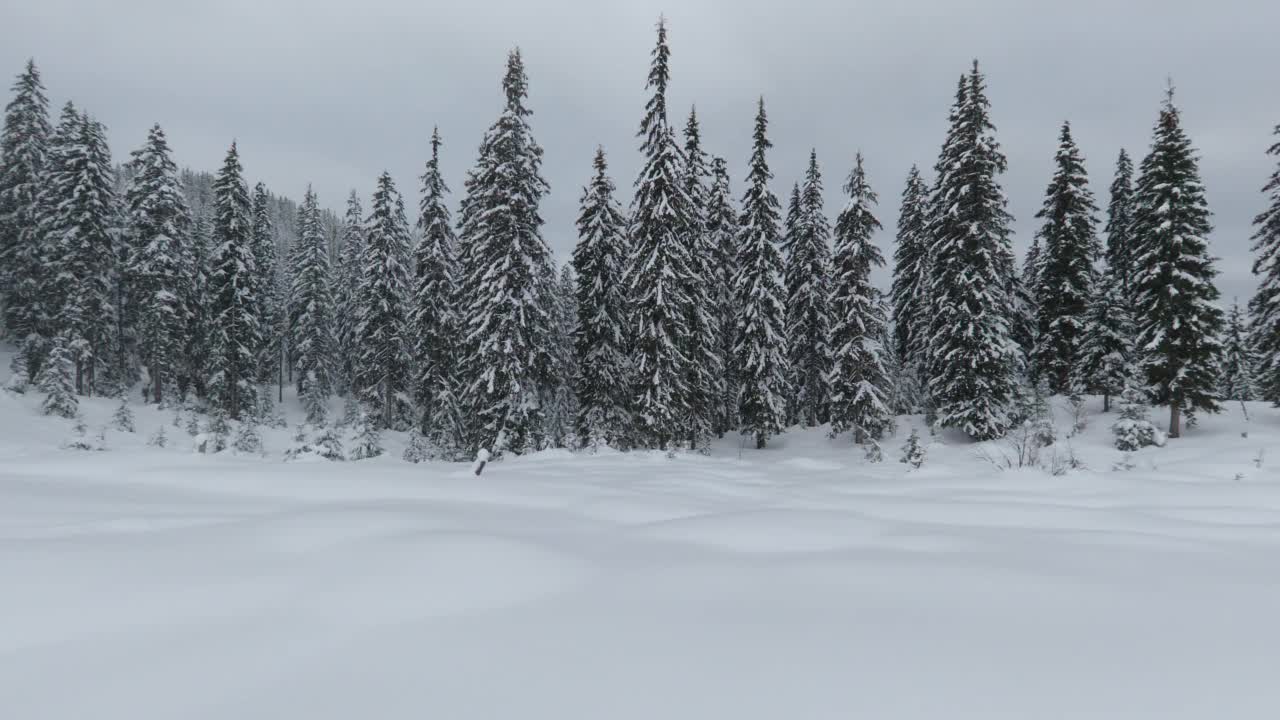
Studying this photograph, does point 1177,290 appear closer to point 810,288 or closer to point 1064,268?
point 1064,268

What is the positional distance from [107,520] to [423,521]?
2149 mm

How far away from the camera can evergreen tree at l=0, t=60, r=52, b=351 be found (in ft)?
109

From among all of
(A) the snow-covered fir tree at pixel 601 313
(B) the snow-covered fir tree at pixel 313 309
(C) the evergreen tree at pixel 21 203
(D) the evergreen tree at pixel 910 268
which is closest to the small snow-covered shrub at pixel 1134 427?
(D) the evergreen tree at pixel 910 268

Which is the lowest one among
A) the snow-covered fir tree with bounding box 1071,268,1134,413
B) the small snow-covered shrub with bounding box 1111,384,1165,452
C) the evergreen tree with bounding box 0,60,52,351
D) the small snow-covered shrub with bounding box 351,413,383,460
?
the small snow-covered shrub with bounding box 351,413,383,460

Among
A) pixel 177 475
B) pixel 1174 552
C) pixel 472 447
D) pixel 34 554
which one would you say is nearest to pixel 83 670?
pixel 34 554

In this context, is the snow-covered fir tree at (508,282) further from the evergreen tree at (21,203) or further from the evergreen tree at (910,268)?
the evergreen tree at (21,203)

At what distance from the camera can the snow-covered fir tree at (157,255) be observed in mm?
32562

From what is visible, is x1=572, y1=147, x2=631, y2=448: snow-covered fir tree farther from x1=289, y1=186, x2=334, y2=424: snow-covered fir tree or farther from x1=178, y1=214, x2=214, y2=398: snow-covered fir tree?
x1=289, y1=186, x2=334, y2=424: snow-covered fir tree

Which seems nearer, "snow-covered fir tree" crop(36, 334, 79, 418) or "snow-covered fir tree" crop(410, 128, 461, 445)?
"snow-covered fir tree" crop(36, 334, 79, 418)

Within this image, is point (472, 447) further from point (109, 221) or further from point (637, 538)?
point (109, 221)

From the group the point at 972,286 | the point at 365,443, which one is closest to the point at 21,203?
the point at 365,443

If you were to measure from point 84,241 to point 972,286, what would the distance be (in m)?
46.7

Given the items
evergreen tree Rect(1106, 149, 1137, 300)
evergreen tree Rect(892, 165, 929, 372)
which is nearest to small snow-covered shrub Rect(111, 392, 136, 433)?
evergreen tree Rect(892, 165, 929, 372)

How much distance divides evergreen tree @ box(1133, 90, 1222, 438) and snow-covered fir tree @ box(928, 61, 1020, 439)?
567 centimetres
